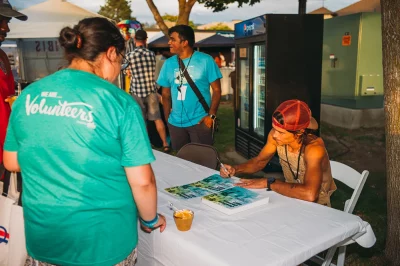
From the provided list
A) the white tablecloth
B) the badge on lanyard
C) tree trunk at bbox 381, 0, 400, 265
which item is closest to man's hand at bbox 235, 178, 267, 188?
the white tablecloth

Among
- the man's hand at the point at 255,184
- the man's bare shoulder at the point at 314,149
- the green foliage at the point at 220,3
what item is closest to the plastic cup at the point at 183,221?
the man's hand at the point at 255,184

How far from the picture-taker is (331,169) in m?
2.72

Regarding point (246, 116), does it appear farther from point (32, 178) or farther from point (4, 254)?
point (32, 178)

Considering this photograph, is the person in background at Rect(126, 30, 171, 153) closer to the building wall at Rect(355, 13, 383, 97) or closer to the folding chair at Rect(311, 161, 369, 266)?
the folding chair at Rect(311, 161, 369, 266)

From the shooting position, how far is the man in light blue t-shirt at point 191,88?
3.87 metres

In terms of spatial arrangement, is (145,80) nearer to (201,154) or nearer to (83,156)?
(201,154)

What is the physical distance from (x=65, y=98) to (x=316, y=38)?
417 centimetres

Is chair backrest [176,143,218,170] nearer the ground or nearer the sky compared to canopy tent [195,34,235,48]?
nearer the ground

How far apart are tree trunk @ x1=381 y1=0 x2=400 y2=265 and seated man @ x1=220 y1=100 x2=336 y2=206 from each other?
0.48 m

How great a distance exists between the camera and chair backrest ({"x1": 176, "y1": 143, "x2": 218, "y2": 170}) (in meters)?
3.07

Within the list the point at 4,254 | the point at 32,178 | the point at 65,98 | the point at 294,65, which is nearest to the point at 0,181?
the point at 4,254

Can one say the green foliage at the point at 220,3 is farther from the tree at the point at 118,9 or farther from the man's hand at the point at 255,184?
the tree at the point at 118,9

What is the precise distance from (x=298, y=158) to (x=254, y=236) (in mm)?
927

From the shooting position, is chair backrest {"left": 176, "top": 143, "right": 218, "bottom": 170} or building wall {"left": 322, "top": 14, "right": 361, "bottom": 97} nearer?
chair backrest {"left": 176, "top": 143, "right": 218, "bottom": 170}
